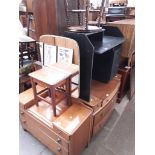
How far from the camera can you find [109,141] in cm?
163

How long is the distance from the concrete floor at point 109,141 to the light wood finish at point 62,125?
0.33 ft

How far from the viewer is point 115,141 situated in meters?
1.63

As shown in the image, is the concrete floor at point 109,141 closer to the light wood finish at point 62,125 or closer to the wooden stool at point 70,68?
the light wood finish at point 62,125

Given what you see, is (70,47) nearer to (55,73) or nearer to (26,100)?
(55,73)

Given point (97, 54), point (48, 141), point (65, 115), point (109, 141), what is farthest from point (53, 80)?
point (109, 141)

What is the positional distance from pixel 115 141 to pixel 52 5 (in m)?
1.78

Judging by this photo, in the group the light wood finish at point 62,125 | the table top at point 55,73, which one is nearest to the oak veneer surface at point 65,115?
the light wood finish at point 62,125

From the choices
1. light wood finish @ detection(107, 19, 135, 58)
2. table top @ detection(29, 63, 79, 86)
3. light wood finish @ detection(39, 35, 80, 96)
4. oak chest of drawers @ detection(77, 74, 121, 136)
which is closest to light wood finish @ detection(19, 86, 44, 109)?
table top @ detection(29, 63, 79, 86)

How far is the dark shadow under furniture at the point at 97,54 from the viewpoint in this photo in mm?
1304

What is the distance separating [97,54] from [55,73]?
2.08 feet
